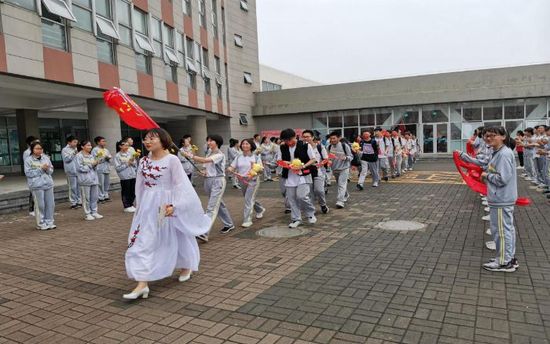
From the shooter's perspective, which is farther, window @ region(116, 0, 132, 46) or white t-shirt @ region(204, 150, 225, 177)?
window @ region(116, 0, 132, 46)

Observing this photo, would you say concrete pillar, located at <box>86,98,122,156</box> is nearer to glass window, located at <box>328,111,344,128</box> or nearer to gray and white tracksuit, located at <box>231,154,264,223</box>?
gray and white tracksuit, located at <box>231,154,264,223</box>

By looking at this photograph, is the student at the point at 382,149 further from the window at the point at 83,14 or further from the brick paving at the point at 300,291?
the window at the point at 83,14

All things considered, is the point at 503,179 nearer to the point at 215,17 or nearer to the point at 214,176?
the point at 214,176

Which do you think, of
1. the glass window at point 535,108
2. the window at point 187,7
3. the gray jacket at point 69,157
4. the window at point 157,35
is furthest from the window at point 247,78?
the gray jacket at point 69,157

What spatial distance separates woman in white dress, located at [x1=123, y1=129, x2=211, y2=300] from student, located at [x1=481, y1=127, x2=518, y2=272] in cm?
346

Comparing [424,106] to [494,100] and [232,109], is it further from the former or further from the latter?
[232,109]

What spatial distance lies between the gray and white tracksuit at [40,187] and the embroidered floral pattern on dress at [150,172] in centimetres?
476

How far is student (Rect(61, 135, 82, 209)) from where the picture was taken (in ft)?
36.1

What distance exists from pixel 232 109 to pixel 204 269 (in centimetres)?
2532

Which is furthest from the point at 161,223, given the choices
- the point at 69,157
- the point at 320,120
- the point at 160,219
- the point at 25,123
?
the point at 320,120

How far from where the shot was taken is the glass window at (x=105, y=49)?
1501 cm

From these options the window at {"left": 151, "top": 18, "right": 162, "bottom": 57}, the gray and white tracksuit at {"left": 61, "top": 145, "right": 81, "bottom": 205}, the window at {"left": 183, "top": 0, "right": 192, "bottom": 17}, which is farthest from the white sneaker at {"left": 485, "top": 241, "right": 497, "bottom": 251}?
the window at {"left": 183, "top": 0, "right": 192, "bottom": 17}

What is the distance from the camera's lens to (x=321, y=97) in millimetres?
31391

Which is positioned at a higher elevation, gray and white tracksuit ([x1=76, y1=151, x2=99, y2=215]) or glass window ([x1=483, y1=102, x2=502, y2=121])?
glass window ([x1=483, y1=102, x2=502, y2=121])
